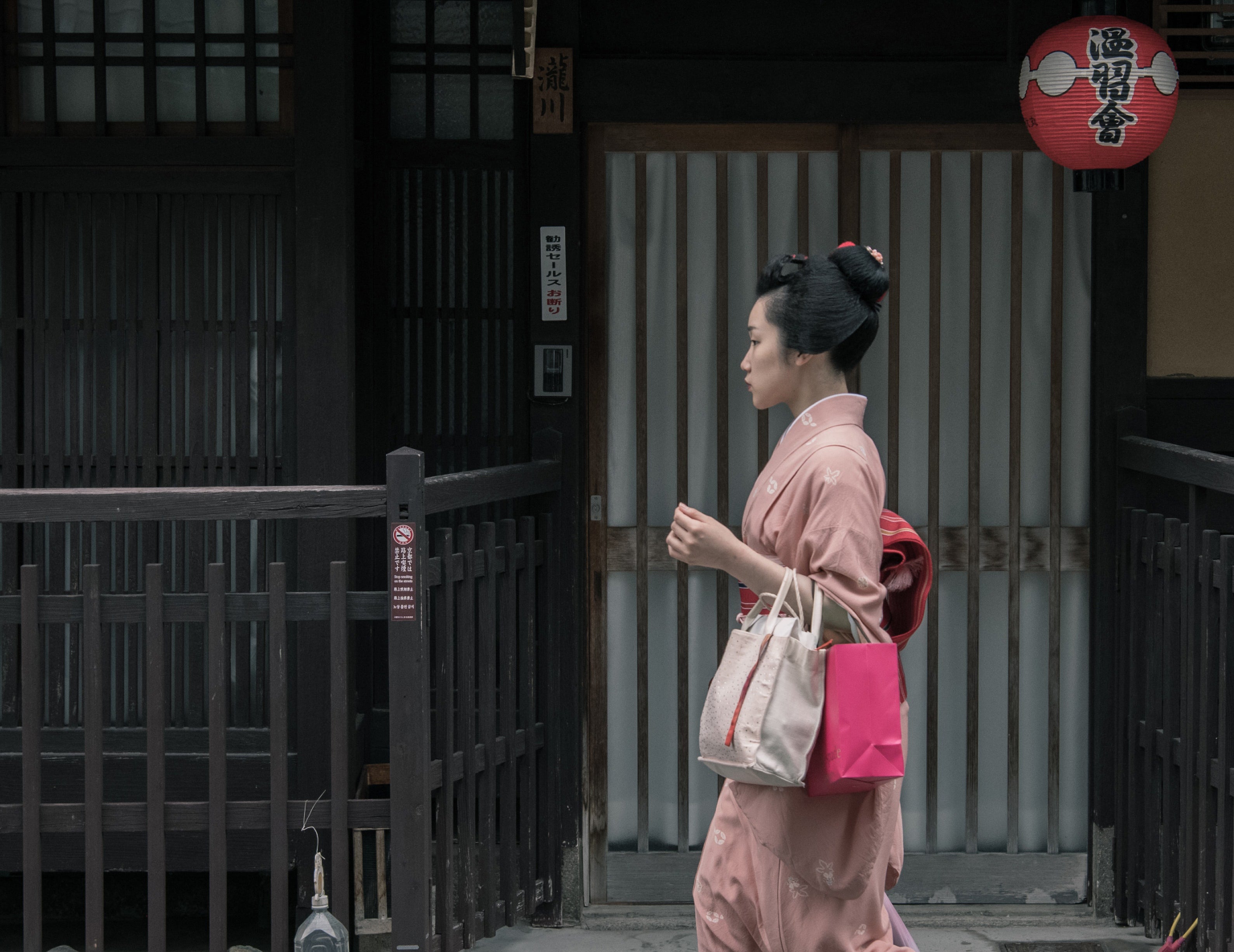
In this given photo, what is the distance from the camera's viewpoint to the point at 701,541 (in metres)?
3.00

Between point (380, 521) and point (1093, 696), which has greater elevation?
point (380, 521)

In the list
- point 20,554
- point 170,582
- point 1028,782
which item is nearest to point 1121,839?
point 1028,782

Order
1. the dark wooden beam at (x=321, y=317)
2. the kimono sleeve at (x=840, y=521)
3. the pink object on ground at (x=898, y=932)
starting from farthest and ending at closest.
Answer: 1. the dark wooden beam at (x=321, y=317)
2. the pink object on ground at (x=898, y=932)
3. the kimono sleeve at (x=840, y=521)

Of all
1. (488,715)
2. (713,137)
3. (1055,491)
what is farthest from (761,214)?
(488,715)

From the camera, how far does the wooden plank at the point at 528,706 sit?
497 centimetres

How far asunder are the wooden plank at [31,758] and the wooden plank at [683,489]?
251cm

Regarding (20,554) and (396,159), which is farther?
(396,159)

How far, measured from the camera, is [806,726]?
9.94ft

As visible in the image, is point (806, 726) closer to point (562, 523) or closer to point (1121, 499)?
point (562, 523)

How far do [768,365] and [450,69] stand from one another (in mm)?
2898

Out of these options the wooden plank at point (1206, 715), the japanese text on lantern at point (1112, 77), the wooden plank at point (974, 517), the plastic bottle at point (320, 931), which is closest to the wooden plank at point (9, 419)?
the plastic bottle at point (320, 931)

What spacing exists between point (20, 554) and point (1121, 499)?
4.54 m

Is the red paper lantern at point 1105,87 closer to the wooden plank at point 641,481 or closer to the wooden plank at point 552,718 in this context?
the wooden plank at point 641,481

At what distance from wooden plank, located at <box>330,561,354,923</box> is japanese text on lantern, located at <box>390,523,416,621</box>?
0.19 metres
